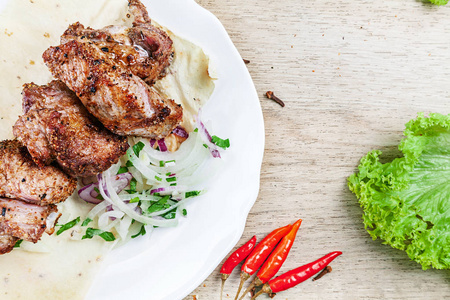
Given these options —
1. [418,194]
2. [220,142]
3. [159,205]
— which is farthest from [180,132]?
[418,194]

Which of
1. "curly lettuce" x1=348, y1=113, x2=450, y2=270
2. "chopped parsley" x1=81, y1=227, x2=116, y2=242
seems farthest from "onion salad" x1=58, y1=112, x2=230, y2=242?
"curly lettuce" x1=348, y1=113, x2=450, y2=270

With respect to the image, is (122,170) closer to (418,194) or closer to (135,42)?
(135,42)

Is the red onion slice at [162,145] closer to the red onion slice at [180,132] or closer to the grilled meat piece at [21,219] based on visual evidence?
the red onion slice at [180,132]

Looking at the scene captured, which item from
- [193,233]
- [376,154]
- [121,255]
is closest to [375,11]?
[376,154]

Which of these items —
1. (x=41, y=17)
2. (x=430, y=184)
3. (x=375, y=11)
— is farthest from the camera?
(x=375, y=11)

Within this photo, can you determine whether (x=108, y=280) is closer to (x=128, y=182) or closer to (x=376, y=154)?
(x=128, y=182)

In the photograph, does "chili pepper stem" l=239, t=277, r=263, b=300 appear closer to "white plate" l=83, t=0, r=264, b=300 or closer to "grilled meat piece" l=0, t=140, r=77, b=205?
"white plate" l=83, t=0, r=264, b=300

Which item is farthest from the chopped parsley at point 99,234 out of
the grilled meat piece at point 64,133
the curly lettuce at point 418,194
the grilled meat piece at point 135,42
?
the curly lettuce at point 418,194
